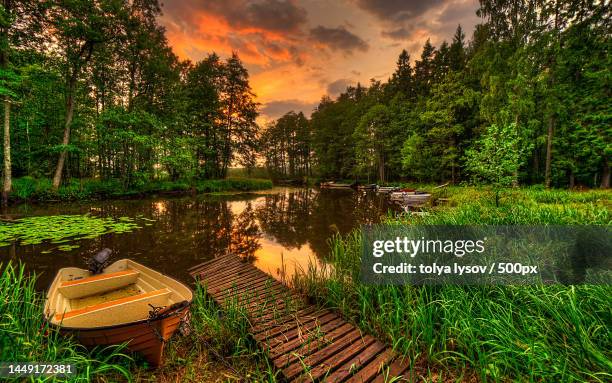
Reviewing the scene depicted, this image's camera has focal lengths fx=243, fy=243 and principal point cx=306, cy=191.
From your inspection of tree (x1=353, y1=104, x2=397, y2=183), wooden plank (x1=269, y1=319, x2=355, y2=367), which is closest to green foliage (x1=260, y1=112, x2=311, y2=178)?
tree (x1=353, y1=104, x2=397, y2=183)

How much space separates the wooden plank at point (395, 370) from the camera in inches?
109

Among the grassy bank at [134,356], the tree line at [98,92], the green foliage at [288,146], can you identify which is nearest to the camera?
the grassy bank at [134,356]

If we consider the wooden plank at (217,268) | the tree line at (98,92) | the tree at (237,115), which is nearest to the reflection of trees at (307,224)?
the wooden plank at (217,268)

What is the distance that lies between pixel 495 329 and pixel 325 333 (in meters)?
2.14

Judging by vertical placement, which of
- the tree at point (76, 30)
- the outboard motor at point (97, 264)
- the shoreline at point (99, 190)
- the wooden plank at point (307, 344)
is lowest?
the wooden plank at point (307, 344)

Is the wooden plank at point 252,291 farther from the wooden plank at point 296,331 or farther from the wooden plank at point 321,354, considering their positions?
the wooden plank at point 321,354

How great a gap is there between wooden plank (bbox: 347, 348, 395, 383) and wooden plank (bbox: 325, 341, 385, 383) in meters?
0.05

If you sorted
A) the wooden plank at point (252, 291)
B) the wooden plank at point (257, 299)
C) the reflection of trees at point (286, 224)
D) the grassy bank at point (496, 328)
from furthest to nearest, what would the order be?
the reflection of trees at point (286, 224)
the wooden plank at point (252, 291)
the wooden plank at point (257, 299)
the grassy bank at point (496, 328)

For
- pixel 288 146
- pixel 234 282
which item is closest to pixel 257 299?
pixel 234 282

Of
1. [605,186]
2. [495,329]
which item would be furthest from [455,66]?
[495,329]

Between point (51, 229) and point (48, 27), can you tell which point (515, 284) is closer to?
point (51, 229)

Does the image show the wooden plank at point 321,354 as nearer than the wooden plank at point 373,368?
No

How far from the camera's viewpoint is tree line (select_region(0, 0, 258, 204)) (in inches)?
564

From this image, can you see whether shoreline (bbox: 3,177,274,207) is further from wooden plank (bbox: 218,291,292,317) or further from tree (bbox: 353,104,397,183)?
tree (bbox: 353,104,397,183)
